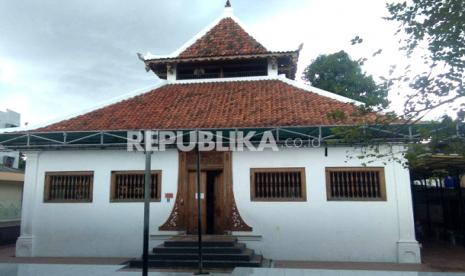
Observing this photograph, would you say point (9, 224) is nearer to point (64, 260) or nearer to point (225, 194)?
point (64, 260)

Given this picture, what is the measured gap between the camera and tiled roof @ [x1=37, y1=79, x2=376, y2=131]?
10.3 meters

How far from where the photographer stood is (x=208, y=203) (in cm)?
1077

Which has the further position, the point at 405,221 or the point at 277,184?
the point at 277,184

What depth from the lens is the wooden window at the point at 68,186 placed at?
36.0ft

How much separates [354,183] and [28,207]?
9376 mm

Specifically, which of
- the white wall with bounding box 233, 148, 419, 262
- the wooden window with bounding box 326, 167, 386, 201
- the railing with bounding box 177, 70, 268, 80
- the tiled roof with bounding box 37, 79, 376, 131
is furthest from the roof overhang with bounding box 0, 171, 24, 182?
the wooden window with bounding box 326, 167, 386, 201

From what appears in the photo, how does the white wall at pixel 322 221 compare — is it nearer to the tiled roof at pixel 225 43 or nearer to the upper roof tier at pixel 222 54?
the upper roof tier at pixel 222 54

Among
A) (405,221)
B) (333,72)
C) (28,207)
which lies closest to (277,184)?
(405,221)

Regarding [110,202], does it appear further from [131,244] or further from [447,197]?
[447,197]

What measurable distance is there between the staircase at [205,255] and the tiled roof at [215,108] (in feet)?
10.0

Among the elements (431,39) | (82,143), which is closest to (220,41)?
(82,143)

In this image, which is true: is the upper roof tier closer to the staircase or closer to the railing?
the railing

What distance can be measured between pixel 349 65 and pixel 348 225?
1259 cm

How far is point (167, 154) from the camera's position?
426 inches
